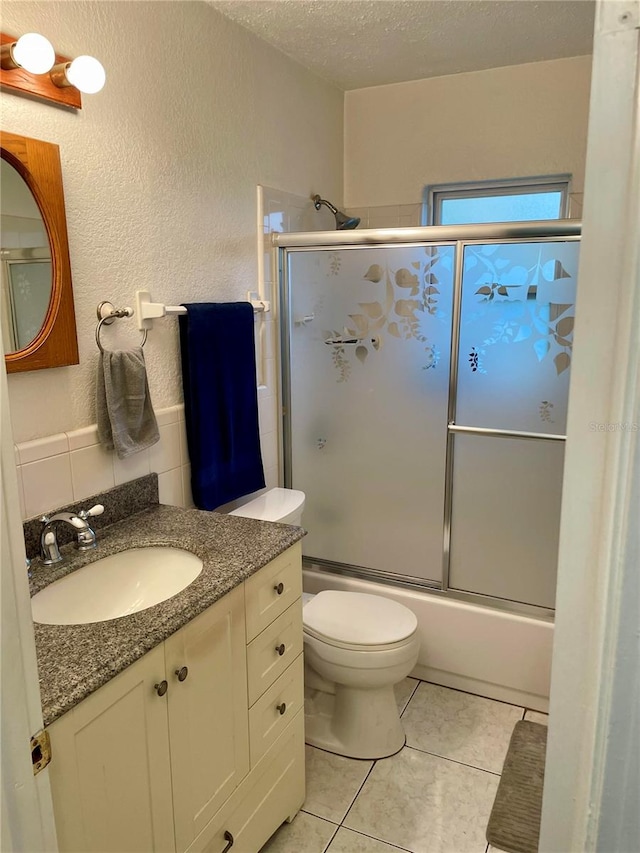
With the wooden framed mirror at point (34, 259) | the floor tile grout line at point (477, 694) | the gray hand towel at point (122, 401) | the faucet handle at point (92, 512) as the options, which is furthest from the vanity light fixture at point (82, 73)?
the floor tile grout line at point (477, 694)

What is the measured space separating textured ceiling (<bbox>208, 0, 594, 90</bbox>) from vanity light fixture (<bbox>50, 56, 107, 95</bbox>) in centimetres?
81

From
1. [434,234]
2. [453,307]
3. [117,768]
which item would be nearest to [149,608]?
[117,768]

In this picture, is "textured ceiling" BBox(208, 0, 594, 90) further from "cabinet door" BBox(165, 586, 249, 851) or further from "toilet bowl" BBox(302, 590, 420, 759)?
"toilet bowl" BBox(302, 590, 420, 759)

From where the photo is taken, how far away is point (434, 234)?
2328 millimetres

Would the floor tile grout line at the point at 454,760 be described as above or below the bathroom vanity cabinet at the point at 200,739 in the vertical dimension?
below

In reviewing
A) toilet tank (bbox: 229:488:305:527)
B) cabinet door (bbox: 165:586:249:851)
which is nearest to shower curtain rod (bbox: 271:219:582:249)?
toilet tank (bbox: 229:488:305:527)

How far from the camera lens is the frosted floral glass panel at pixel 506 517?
2318 millimetres

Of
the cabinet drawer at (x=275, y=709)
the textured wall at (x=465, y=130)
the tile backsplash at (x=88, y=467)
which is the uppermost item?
the textured wall at (x=465, y=130)

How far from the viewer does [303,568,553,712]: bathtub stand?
2.39 m

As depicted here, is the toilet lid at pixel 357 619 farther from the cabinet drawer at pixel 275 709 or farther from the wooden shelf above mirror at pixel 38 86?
the wooden shelf above mirror at pixel 38 86

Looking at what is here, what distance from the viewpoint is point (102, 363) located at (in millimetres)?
1741

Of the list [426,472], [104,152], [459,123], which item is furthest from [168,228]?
[459,123]

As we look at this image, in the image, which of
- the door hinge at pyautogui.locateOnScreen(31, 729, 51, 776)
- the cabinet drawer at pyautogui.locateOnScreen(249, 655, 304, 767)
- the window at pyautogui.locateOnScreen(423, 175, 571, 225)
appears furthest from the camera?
the window at pyautogui.locateOnScreen(423, 175, 571, 225)

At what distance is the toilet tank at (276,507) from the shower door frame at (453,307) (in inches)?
12.1
